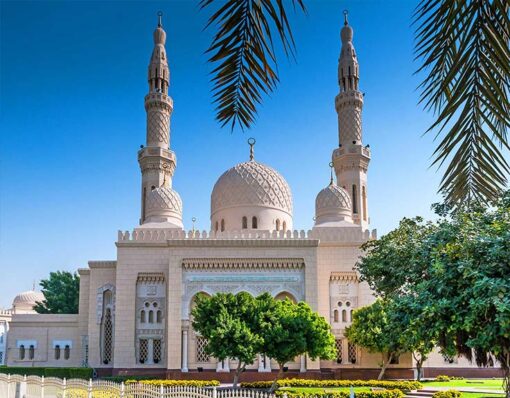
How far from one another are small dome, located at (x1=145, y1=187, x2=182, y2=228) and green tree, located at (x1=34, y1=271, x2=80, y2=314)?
15.2 m

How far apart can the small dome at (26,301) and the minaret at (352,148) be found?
26.8 m

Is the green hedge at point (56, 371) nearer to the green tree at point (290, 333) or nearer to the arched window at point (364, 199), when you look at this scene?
the green tree at point (290, 333)

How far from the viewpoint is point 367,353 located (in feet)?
75.1

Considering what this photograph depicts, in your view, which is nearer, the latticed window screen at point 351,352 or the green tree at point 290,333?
the green tree at point 290,333

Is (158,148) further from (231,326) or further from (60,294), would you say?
(60,294)

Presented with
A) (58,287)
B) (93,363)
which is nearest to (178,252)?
(93,363)

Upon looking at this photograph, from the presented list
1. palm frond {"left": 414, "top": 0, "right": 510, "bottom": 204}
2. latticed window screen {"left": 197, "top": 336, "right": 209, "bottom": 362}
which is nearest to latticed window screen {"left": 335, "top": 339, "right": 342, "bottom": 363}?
latticed window screen {"left": 197, "top": 336, "right": 209, "bottom": 362}

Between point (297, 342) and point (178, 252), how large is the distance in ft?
25.2

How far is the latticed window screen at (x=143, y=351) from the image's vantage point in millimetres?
23344

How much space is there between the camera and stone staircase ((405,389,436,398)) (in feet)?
54.5

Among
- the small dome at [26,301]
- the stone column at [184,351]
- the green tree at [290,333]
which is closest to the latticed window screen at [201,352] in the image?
the stone column at [184,351]

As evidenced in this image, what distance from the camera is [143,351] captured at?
77.0 feet

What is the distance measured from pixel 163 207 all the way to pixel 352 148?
9046 millimetres

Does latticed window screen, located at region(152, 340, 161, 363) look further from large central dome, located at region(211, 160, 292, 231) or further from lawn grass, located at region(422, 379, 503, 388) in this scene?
lawn grass, located at region(422, 379, 503, 388)
